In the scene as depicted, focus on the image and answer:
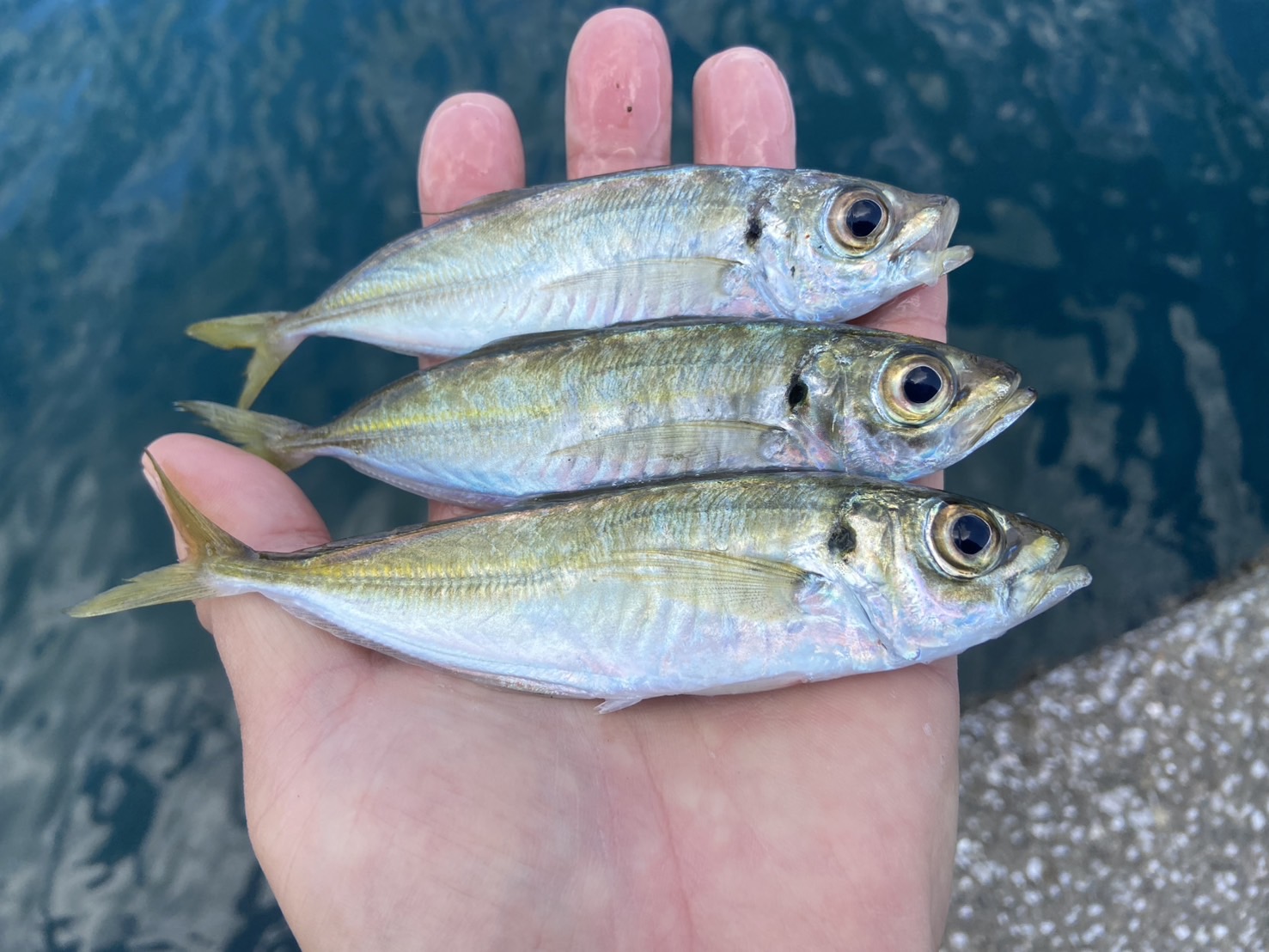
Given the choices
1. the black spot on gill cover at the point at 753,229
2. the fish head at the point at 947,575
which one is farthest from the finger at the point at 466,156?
the fish head at the point at 947,575

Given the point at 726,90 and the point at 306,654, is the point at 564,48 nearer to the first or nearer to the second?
the point at 726,90

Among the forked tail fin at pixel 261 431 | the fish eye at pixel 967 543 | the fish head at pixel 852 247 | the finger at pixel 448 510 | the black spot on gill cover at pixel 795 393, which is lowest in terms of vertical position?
the finger at pixel 448 510

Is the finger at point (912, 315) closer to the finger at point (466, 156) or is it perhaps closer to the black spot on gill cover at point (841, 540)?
the black spot on gill cover at point (841, 540)

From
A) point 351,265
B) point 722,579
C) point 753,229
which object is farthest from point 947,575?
point 351,265

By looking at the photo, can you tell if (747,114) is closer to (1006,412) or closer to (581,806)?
(1006,412)

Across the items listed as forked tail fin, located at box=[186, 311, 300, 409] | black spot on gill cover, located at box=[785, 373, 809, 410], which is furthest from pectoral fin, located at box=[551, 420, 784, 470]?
forked tail fin, located at box=[186, 311, 300, 409]

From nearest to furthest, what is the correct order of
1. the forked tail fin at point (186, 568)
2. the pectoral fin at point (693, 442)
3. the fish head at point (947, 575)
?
the fish head at point (947, 575) < the forked tail fin at point (186, 568) < the pectoral fin at point (693, 442)
